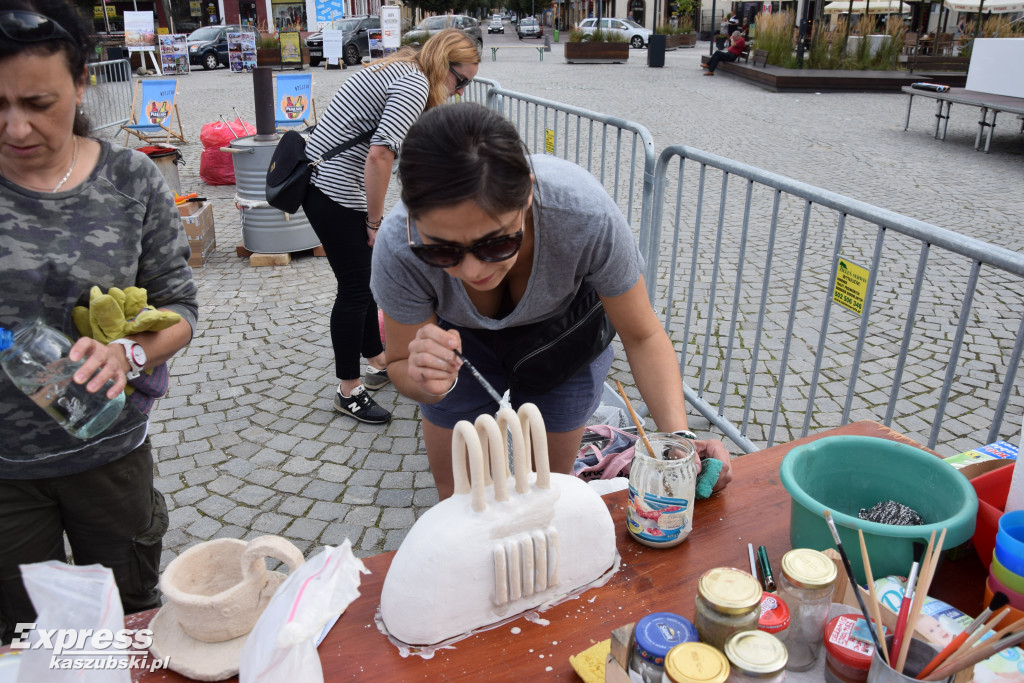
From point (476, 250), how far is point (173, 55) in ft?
81.0

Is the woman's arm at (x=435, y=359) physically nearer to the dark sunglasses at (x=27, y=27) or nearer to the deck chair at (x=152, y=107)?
the dark sunglasses at (x=27, y=27)

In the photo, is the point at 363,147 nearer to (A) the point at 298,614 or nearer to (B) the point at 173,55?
(A) the point at 298,614

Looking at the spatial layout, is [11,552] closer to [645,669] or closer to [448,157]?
[448,157]

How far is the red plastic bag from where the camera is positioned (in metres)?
8.38

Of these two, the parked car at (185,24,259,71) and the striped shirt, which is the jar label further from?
the parked car at (185,24,259,71)

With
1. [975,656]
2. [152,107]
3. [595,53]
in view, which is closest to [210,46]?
[595,53]

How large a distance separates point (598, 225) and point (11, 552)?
1571 millimetres

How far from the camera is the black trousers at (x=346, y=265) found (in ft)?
10.7

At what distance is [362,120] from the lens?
317 cm

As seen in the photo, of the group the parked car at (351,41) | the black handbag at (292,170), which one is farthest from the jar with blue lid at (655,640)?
the parked car at (351,41)

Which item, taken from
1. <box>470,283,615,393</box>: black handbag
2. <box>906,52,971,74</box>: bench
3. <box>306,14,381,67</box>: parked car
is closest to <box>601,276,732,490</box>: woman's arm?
<box>470,283,615,393</box>: black handbag

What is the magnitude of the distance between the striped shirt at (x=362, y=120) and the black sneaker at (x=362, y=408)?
3.27ft

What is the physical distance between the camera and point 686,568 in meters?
1.38

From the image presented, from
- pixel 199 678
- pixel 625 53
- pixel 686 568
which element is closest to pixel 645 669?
pixel 686 568
